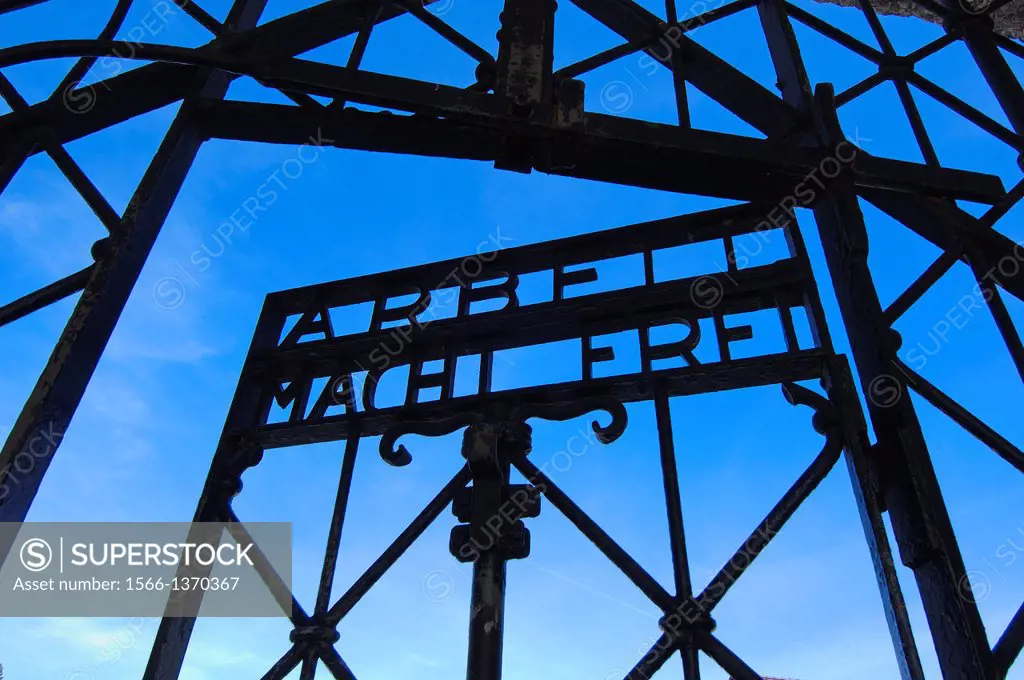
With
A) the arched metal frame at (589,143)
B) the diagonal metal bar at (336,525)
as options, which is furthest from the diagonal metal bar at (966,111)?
the diagonal metal bar at (336,525)

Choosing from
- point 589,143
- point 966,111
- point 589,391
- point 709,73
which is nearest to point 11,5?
point 589,143

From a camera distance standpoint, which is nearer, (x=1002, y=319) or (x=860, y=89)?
(x=1002, y=319)

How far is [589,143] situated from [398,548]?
1718mm

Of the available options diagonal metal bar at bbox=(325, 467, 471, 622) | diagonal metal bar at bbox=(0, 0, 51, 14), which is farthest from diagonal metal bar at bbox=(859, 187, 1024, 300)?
diagonal metal bar at bbox=(0, 0, 51, 14)

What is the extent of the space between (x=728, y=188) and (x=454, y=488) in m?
1.67

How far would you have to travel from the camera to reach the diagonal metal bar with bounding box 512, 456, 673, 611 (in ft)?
8.05

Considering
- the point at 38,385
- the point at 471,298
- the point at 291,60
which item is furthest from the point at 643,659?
the point at 291,60

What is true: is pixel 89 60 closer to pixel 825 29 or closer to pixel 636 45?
pixel 636 45

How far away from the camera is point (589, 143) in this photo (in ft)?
9.55

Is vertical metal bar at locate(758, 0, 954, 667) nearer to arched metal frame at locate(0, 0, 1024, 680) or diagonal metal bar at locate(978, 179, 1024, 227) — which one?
arched metal frame at locate(0, 0, 1024, 680)

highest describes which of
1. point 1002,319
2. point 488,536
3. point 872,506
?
point 1002,319

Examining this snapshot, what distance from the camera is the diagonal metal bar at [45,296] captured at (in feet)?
8.77

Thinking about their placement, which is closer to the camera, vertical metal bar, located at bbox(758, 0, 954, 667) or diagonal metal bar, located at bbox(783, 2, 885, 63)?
vertical metal bar, located at bbox(758, 0, 954, 667)

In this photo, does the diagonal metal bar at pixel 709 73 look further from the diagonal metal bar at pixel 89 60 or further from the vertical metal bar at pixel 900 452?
the diagonal metal bar at pixel 89 60
